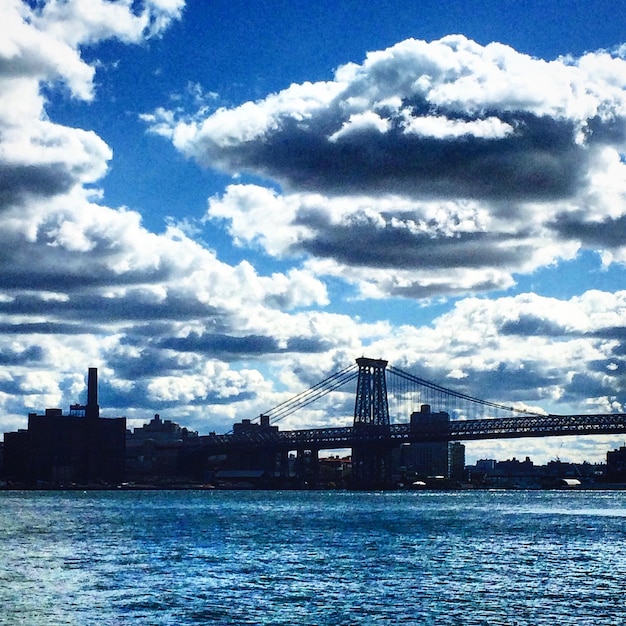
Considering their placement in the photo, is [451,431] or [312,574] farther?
[451,431]

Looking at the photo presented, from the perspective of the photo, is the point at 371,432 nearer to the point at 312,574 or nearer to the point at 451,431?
the point at 451,431

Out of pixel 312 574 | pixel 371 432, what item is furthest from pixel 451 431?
pixel 312 574

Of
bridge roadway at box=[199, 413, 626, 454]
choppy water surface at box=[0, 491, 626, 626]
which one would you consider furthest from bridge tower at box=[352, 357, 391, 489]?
choppy water surface at box=[0, 491, 626, 626]

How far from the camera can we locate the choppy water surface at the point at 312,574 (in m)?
35.6

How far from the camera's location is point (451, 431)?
520 ft

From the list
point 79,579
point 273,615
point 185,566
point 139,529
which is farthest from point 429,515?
point 273,615

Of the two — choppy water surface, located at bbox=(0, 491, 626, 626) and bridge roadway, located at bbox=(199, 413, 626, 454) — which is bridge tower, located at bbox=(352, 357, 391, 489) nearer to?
bridge roadway, located at bbox=(199, 413, 626, 454)

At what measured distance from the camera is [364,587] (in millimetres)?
42344

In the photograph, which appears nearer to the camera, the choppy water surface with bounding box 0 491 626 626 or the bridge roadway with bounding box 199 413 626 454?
the choppy water surface with bounding box 0 491 626 626

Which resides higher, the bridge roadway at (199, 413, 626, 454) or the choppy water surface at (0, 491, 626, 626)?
the bridge roadway at (199, 413, 626, 454)

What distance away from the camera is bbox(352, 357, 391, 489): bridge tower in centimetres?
17062

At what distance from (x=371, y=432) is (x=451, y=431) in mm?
15807

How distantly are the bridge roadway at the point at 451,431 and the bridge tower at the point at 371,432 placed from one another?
0.20 metres

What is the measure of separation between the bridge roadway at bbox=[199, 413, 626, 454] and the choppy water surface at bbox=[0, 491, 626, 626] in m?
67.6
